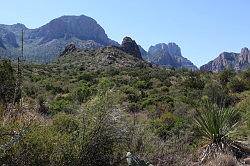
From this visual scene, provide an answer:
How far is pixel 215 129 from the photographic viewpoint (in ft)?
43.9

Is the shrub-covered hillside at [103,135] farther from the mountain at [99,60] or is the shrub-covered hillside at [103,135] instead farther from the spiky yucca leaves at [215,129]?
the mountain at [99,60]

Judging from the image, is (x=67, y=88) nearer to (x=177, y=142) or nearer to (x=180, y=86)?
(x=180, y=86)

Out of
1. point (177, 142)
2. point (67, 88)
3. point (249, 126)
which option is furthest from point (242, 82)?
point (177, 142)

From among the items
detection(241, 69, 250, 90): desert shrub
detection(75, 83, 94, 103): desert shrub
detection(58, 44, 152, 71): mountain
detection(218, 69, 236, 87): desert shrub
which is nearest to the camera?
detection(75, 83, 94, 103): desert shrub

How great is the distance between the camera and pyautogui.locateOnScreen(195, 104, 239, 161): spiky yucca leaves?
12797 mm

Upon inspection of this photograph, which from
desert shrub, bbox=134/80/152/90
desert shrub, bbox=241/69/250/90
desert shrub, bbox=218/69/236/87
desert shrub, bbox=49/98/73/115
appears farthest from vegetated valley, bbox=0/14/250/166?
desert shrub, bbox=218/69/236/87

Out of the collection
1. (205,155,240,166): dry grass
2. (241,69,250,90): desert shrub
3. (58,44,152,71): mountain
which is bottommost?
(205,155,240,166): dry grass

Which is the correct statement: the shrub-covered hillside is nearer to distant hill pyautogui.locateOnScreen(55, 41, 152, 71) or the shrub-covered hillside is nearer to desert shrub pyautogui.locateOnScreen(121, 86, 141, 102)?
desert shrub pyautogui.locateOnScreen(121, 86, 141, 102)

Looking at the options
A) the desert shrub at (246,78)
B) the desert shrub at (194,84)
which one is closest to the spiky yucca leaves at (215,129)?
the desert shrub at (246,78)

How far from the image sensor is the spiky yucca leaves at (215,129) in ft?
42.0

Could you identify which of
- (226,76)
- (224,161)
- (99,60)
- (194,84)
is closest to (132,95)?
(194,84)

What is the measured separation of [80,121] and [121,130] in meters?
0.84

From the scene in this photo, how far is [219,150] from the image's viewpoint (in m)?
12.7

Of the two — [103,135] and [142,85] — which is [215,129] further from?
[142,85]
